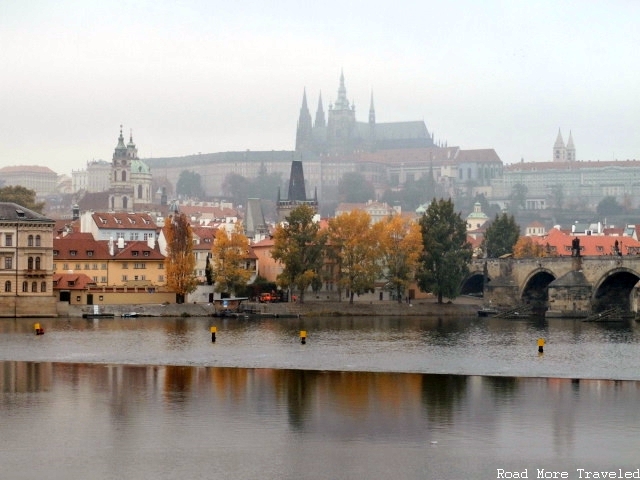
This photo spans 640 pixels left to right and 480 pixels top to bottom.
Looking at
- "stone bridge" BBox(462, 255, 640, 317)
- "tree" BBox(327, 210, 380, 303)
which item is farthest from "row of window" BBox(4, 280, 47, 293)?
"stone bridge" BBox(462, 255, 640, 317)

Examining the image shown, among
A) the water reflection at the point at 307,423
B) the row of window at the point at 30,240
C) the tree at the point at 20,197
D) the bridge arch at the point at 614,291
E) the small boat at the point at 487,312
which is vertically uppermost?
the tree at the point at 20,197

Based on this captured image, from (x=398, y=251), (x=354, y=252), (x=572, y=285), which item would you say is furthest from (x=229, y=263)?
(x=572, y=285)

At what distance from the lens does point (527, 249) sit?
132 meters

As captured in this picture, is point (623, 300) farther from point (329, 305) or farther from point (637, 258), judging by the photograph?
point (329, 305)

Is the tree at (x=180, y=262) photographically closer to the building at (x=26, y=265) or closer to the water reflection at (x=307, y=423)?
the building at (x=26, y=265)

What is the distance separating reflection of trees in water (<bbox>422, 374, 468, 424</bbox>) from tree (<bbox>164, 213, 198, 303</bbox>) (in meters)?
44.6

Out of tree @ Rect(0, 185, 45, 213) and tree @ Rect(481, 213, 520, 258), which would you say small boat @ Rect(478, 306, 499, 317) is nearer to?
tree @ Rect(481, 213, 520, 258)

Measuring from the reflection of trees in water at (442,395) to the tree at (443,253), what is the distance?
49.8 m

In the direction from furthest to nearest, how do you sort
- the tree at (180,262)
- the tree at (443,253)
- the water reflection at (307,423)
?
1. the tree at (443,253)
2. the tree at (180,262)
3. the water reflection at (307,423)

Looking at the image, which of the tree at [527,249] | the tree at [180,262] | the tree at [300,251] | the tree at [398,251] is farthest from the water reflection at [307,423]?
the tree at [527,249]

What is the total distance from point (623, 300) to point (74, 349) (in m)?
47.2

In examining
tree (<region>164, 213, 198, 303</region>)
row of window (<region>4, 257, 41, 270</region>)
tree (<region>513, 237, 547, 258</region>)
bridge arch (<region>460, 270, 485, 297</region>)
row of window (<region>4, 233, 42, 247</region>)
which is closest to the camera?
row of window (<region>4, 233, 42, 247</region>)

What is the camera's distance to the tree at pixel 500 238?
12757 cm

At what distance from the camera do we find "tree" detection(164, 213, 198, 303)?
100 m
